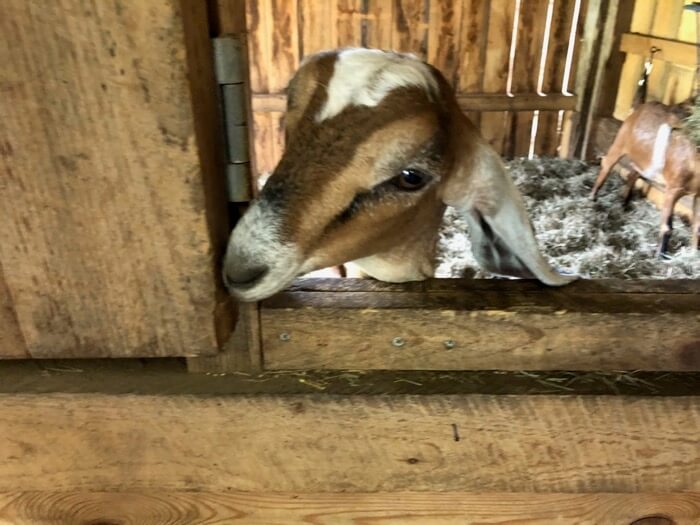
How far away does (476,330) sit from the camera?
1.16 metres

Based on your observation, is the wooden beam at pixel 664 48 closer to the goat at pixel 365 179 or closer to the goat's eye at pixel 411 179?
the goat at pixel 365 179

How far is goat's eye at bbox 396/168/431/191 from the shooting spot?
4.70 ft

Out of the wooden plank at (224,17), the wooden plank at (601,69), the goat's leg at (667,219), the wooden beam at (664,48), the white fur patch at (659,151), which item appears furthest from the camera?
the wooden plank at (601,69)

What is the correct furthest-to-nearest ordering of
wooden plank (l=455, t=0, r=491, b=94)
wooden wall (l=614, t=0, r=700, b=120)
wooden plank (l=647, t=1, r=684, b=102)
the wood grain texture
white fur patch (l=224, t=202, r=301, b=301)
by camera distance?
wooden plank (l=455, t=0, r=491, b=94)
wooden plank (l=647, t=1, r=684, b=102)
wooden wall (l=614, t=0, r=700, b=120)
white fur patch (l=224, t=202, r=301, b=301)
the wood grain texture

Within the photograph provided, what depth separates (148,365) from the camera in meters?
1.17

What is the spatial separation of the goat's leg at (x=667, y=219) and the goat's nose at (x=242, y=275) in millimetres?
2988

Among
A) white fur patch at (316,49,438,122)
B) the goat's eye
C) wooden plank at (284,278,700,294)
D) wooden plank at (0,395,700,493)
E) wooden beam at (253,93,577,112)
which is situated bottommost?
wooden beam at (253,93,577,112)

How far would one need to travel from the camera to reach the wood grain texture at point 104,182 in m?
0.82

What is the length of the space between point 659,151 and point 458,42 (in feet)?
6.71

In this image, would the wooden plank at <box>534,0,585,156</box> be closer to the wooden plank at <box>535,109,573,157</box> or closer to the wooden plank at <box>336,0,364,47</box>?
the wooden plank at <box>535,109,573,157</box>

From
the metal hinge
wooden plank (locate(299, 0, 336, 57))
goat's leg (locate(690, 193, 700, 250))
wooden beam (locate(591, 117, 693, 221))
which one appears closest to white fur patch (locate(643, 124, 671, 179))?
wooden beam (locate(591, 117, 693, 221))

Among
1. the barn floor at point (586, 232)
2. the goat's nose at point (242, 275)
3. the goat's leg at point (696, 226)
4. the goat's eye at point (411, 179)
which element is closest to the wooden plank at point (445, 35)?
the barn floor at point (586, 232)

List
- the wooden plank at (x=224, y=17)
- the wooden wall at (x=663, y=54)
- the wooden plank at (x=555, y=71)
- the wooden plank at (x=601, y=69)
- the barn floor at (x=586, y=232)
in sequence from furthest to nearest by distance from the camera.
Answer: the wooden plank at (x=555, y=71) → the wooden plank at (x=601, y=69) → the wooden wall at (x=663, y=54) → the barn floor at (x=586, y=232) → the wooden plank at (x=224, y=17)

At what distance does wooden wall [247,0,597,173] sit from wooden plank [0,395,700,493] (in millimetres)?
4192
